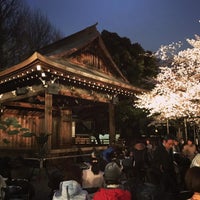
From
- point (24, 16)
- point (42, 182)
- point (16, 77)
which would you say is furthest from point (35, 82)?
point (24, 16)

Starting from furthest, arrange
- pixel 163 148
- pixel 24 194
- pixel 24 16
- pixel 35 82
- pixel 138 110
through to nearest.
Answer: pixel 24 16 < pixel 138 110 < pixel 35 82 < pixel 163 148 < pixel 24 194

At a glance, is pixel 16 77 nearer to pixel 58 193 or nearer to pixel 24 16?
pixel 58 193

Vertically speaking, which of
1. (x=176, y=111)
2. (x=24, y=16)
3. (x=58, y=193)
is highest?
(x=24, y=16)

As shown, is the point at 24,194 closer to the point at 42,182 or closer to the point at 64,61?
the point at 42,182

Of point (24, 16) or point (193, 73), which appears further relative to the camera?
point (24, 16)

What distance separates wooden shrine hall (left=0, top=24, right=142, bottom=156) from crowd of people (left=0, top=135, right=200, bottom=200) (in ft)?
12.3

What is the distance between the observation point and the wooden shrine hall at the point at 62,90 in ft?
32.9

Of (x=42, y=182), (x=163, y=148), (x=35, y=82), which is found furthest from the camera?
(x=35, y=82)

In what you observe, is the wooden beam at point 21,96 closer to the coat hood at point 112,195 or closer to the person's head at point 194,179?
the coat hood at point 112,195

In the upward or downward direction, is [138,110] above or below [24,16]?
below

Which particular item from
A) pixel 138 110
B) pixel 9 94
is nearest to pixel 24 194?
pixel 9 94

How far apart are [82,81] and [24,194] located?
6.23m

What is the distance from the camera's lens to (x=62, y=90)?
11.3 meters

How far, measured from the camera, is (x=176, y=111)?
15242 mm
